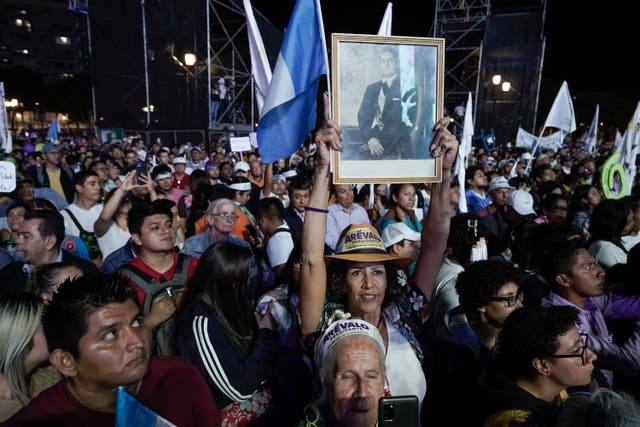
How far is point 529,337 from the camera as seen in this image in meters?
2.16

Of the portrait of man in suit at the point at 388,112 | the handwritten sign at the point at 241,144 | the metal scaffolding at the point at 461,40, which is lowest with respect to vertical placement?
the handwritten sign at the point at 241,144

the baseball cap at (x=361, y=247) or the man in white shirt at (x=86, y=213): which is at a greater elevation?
the baseball cap at (x=361, y=247)

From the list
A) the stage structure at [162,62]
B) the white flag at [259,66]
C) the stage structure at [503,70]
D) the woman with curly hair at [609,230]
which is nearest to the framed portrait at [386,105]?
the white flag at [259,66]

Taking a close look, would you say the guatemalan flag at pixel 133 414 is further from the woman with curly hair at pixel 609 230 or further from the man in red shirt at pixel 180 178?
the man in red shirt at pixel 180 178

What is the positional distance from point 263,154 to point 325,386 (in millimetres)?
1861

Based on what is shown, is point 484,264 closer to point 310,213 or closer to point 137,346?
point 310,213

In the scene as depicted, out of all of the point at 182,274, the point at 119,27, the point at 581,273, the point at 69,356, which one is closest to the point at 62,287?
the point at 69,356

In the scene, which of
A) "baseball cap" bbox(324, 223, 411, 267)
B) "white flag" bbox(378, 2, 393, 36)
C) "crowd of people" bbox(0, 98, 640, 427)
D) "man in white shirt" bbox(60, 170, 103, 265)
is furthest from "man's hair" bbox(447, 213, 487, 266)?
"man in white shirt" bbox(60, 170, 103, 265)

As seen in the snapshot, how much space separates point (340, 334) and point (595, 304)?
2345 mm

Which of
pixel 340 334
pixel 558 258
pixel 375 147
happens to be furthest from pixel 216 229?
pixel 558 258

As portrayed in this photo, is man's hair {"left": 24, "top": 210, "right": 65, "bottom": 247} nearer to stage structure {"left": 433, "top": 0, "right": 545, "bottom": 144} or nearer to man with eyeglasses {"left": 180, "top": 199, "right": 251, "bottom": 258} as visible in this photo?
man with eyeglasses {"left": 180, "top": 199, "right": 251, "bottom": 258}

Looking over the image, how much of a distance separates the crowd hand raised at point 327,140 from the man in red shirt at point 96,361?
3.73 feet

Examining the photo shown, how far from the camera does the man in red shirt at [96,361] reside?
1.72 m

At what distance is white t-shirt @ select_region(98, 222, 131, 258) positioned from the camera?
4.69 meters
